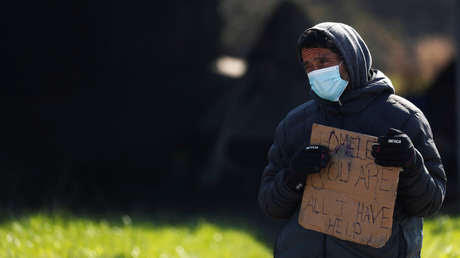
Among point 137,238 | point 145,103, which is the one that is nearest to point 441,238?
point 137,238

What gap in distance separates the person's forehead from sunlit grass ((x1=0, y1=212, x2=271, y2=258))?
2972mm

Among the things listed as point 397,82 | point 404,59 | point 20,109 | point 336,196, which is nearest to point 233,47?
point 397,82

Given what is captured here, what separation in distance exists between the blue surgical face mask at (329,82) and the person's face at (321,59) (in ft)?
0.08

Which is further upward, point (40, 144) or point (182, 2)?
point (182, 2)

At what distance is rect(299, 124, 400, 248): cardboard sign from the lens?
7.86ft

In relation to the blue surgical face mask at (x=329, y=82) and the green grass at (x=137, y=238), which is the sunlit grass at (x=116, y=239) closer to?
the green grass at (x=137, y=238)

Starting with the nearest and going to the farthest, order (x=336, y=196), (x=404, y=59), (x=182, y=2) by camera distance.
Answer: (x=336, y=196)
(x=182, y=2)
(x=404, y=59)

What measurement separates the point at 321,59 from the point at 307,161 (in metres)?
0.44

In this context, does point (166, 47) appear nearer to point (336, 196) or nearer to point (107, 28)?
point (107, 28)

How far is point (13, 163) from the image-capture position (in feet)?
29.7

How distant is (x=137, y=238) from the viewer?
5.72 meters

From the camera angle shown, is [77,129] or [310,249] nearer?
[310,249]

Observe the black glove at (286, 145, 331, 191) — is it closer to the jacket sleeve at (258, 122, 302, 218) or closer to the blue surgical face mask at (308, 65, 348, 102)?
the jacket sleeve at (258, 122, 302, 218)

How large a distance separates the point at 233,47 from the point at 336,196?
2181 cm
